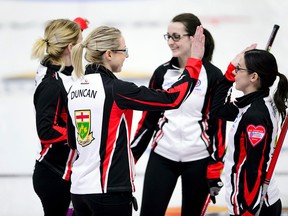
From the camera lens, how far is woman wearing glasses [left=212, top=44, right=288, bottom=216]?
327cm

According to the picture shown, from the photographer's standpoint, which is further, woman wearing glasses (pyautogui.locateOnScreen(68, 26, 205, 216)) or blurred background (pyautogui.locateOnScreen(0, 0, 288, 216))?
blurred background (pyautogui.locateOnScreen(0, 0, 288, 216))

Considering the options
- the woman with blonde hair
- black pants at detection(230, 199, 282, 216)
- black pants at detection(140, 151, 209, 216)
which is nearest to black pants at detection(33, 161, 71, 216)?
the woman with blonde hair

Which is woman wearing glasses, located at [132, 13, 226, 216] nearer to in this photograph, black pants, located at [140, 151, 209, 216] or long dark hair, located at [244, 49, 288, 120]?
black pants, located at [140, 151, 209, 216]

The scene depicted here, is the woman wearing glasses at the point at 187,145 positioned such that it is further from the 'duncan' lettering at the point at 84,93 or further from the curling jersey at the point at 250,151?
the 'duncan' lettering at the point at 84,93

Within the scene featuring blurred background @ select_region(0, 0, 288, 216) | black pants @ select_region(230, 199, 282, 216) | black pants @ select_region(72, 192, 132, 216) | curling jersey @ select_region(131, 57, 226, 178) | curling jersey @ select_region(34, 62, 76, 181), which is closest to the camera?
black pants @ select_region(72, 192, 132, 216)

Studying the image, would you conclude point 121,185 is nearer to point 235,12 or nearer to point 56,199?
point 56,199

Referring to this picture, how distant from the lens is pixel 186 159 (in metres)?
4.05

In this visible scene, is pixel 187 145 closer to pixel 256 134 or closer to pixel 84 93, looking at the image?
pixel 256 134

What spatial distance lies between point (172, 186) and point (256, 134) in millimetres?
927

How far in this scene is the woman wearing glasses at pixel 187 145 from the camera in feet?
13.2

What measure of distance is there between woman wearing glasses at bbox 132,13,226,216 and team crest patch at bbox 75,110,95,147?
910mm

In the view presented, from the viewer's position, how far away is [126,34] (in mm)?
7008

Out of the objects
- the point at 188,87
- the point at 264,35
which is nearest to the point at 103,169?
the point at 188,87

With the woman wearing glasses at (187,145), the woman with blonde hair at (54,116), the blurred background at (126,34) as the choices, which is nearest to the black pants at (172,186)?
the woman wearing glasses at (187,145)
